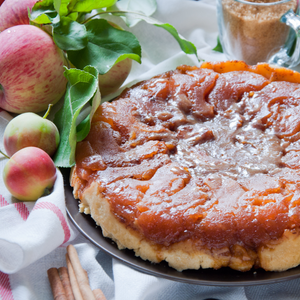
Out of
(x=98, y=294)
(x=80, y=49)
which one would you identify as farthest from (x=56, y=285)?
(x=80, y=49)

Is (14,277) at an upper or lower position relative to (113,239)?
lower

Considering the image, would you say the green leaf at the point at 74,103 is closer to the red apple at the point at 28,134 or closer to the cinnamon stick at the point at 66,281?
the red apple at the point at 28,134

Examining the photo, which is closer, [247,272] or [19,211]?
[247,272]

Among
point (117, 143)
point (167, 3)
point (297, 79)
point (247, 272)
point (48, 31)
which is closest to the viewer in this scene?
point (247, 272)

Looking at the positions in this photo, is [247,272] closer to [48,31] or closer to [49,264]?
[49,264]

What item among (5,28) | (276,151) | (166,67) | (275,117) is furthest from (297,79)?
(5,28)

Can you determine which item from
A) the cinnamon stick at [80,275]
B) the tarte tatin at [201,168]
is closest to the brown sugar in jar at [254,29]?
the tarte tatin at [201,168]

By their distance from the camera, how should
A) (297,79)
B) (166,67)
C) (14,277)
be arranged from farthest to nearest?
(166,67) → (297,79) → (14,277)
